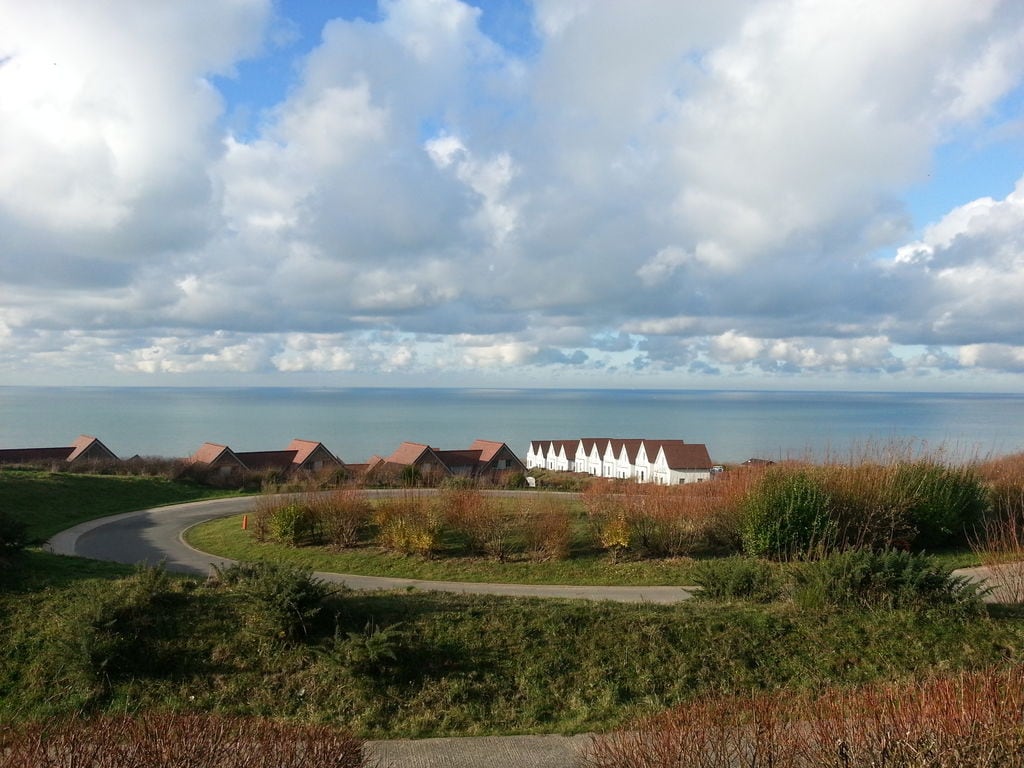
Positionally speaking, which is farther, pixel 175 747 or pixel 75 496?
pixel 75 496

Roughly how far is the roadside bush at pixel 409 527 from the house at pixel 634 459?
21.3 meters

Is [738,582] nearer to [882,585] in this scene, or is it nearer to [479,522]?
[882,585]

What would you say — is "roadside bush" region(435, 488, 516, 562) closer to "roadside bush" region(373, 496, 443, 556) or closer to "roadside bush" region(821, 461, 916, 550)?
"roadside bush" region(373, 496, 443, 556)

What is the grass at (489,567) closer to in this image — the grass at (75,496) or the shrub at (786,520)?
the shrub at (786,520)

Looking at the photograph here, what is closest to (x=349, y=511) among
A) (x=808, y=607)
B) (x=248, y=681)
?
(x=248, y=681)

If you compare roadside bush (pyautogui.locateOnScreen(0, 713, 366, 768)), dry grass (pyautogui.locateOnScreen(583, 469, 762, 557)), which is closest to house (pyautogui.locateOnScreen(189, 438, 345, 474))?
dry grass (pyautogui.locateOnScreen(583, 469, 762, 557))

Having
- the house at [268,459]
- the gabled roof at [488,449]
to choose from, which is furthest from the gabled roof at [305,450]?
the gabled roof at [488,449]

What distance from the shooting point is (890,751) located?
4793mm

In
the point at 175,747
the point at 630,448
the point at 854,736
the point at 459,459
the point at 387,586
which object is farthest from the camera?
the point at 630,448

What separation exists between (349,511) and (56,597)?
9.27 metres

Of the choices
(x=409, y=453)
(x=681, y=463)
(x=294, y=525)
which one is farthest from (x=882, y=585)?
(x=681, y=463)

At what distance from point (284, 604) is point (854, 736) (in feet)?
23.7

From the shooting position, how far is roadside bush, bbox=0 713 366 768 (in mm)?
4648

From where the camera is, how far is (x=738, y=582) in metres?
12.5
